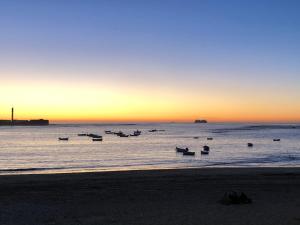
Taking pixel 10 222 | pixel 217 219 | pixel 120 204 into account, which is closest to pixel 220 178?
pixel 120 204

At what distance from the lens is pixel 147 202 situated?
52.5 ft

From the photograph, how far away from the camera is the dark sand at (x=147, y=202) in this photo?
12953 millimetres

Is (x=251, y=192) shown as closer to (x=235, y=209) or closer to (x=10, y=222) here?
(x=235, y=209)

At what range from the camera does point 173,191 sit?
746 inches

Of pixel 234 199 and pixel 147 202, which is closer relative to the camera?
pixel 234 199

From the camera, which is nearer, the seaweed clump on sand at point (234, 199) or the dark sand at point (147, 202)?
the dark sand at point (147, 202)

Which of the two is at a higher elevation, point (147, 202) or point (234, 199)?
point (234, 199)

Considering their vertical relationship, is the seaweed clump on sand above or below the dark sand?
above

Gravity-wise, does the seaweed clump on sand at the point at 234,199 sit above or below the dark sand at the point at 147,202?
above

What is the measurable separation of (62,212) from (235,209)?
5309mm

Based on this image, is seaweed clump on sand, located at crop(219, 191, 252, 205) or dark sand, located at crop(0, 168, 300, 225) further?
seaweed clump on sand, located at crop(219, 191, 252, 205)

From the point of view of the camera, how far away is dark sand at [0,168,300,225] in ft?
42.5

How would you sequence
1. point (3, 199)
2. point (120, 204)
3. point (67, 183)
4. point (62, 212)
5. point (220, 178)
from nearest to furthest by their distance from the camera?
point (62, 212) → point (120, 204) → point (3, 199) → point (67, 183) → point (220, 178)

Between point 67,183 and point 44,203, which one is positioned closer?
point 44,203
